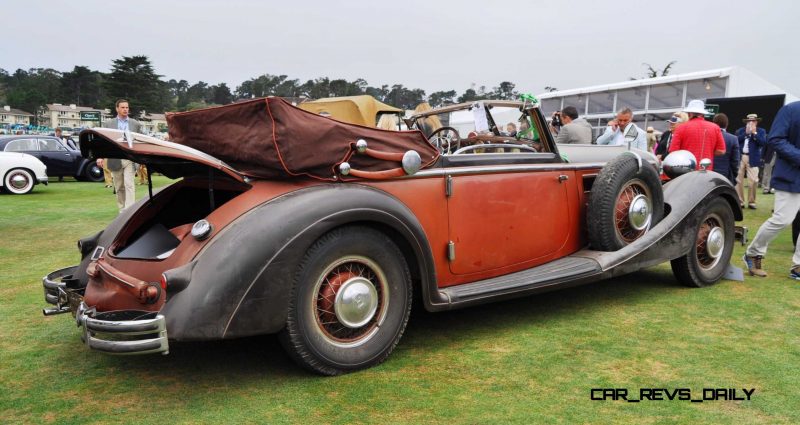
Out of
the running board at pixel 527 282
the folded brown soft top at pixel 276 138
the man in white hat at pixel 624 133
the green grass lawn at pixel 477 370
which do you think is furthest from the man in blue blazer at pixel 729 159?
the folded brown soft top at pixel 276 138

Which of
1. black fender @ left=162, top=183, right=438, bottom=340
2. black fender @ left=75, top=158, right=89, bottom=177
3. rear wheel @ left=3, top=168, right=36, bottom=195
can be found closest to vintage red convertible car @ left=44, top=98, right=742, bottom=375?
black fender @ left=162, top=183, right=438, bottom=340

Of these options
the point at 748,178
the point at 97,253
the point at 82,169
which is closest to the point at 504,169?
the point at 97,253

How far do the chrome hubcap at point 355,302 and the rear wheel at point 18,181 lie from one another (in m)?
14.4

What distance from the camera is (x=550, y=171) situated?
4.29m

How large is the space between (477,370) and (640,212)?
2.22 metres

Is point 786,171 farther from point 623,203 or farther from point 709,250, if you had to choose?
point 623,203

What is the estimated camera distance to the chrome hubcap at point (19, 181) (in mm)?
14260

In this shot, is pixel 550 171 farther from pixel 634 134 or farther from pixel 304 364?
pixel 634 134

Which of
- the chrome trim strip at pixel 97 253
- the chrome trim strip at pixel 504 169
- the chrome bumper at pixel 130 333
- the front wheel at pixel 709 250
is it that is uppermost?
the chrome trim strip at pixel 504 169

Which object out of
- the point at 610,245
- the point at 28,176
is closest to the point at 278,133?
the point at 610,245

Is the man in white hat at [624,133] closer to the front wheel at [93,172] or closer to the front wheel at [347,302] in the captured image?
the front wheel at [347,302]

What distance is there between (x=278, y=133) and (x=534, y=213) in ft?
6.49

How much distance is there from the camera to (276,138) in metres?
3.03

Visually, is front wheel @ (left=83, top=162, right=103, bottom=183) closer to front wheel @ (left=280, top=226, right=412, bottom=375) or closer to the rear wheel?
the rear wheel
